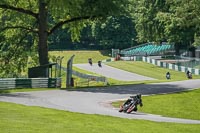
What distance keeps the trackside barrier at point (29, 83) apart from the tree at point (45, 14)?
4.44m

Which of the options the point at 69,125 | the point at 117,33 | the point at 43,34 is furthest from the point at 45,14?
the point at 117,33

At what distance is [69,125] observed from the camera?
17250 millimetres

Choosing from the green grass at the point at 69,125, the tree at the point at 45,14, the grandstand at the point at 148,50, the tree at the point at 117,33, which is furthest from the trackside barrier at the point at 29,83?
the tree at the point at 117,33

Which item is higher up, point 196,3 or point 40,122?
point 196,3

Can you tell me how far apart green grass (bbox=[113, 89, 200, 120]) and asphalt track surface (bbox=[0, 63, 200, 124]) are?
1.40 meters

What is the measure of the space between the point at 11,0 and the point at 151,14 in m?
46.5

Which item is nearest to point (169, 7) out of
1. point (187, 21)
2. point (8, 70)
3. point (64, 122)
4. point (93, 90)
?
point (187, 21)

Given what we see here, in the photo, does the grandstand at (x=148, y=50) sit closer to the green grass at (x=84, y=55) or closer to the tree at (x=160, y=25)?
the green grass at (x=84, y=55)

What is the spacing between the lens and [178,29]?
82.1m

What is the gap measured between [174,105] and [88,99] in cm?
554

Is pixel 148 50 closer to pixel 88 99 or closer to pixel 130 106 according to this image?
pixel 88 99

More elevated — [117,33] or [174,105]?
[117,33]

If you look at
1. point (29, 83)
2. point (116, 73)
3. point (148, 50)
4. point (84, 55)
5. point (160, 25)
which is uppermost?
point (160, 25)

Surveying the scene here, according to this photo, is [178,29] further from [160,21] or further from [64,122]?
[64,122]
